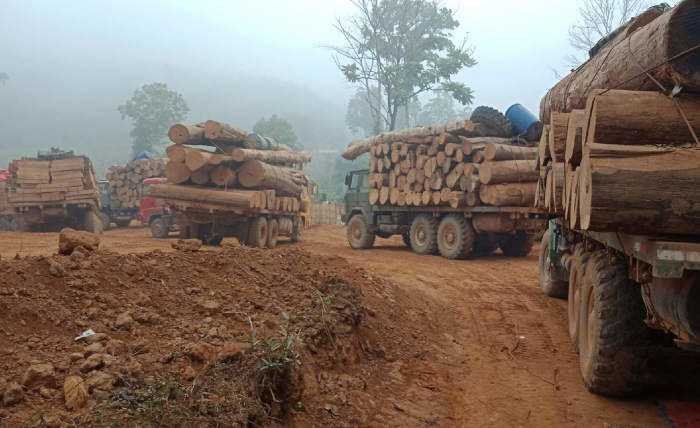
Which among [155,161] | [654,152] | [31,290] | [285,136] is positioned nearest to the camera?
[654,152]

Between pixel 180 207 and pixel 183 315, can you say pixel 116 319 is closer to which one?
pixel 183 315

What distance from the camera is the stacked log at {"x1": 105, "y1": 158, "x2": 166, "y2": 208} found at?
2434 cm

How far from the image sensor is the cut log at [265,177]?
1457 centimetres

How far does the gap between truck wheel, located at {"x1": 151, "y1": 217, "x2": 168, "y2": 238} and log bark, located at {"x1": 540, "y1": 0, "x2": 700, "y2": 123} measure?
50.4 feet

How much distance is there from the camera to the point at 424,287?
8945 millimetres

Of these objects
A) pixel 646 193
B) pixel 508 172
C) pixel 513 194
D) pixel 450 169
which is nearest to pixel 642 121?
pixel 646 193

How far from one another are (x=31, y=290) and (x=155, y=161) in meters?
21.8

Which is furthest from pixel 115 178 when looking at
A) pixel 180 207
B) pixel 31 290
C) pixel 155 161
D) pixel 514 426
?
pixel 514 426

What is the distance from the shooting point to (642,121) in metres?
3.76

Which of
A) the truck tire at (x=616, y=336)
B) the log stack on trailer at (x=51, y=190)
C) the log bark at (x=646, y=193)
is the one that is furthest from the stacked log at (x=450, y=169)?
the log stack on trailer at (x=51, y=190)

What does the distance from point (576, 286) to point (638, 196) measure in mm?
Result: 2669

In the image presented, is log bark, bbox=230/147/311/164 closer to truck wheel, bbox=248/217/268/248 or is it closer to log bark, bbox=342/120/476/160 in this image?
truck wheel, bbox=248/217/268/248

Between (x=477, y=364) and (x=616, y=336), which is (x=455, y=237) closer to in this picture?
(x=477, y=364)

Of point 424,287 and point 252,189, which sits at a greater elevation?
point 252,189
